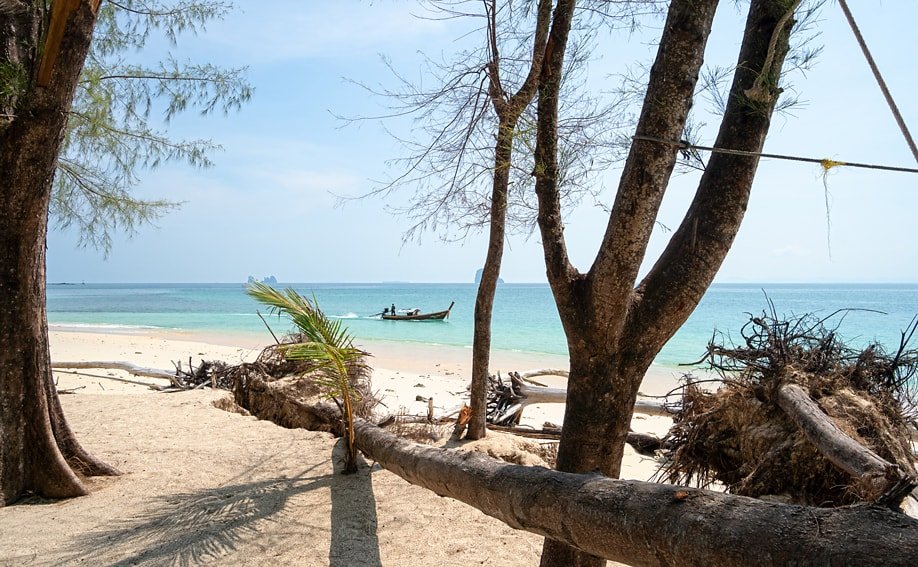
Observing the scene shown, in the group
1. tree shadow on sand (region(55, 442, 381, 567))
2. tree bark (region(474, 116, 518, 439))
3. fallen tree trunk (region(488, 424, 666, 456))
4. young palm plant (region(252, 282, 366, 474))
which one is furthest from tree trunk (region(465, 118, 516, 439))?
tree shadow on sand (region(55, 442, 381, 567))

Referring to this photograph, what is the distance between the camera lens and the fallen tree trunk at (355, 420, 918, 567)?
1286 millimetres

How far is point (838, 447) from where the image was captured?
2416 millimetres

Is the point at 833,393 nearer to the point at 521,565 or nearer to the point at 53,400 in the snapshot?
the point at 521,565

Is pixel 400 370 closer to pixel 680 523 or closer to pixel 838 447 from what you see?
pixel 838 447

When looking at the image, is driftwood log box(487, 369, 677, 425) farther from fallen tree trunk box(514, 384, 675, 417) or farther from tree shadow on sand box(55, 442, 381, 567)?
tree shadow on sand box(55, 442, 381, 567)

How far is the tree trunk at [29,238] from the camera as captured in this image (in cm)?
374

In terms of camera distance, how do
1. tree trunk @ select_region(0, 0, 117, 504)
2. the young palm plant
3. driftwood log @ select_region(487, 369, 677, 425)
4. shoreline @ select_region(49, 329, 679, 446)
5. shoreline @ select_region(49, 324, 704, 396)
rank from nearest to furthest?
1. tree trunk @ select_region(0, 0, 117, 504)
2. the young palm plant
3. driftwood log @ select_region(487, 369, 677, 425)
4. shoreline @ select_region(49, 329, 679, 446)
5. shoreline @ select_region(49, 324, 704, 396)

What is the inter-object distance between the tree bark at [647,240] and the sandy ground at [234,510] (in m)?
1.51

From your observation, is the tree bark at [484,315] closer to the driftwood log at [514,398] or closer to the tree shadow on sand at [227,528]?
the driftwood log at [514,398]

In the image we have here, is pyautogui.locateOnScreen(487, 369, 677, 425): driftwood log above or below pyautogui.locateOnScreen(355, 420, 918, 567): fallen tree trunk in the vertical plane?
below

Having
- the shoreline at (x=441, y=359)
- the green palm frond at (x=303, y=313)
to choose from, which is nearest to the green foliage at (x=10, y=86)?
the green palm frond at (x=303, y=313)

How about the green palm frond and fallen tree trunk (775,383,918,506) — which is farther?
the green palm frond

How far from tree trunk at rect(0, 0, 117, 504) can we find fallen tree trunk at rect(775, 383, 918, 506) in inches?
188

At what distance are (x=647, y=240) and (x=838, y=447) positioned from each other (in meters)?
1.20
